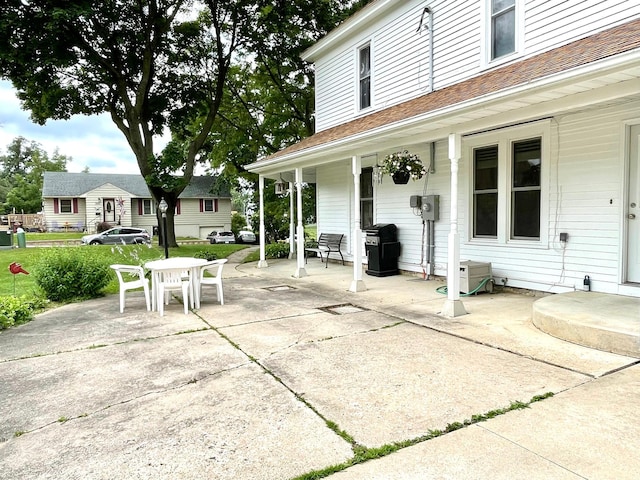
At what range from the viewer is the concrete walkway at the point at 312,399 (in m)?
2.29

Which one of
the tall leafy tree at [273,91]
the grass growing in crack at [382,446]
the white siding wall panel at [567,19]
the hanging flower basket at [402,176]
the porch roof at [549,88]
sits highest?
the tall leafy tree at [273,91]

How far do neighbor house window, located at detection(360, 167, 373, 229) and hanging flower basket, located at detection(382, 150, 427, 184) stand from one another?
1.99m

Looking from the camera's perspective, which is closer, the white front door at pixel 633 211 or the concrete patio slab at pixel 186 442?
the concrete patio slab at pixel 186 442

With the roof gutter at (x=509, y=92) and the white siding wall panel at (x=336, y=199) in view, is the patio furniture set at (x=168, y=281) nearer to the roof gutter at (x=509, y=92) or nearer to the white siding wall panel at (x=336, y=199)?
the roof gutter at (x=509, y=92)

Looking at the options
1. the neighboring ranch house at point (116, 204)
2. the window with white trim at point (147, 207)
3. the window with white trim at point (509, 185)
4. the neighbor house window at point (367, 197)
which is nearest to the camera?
the window with white trim at point (509, 185)

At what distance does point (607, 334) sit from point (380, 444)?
2.76m

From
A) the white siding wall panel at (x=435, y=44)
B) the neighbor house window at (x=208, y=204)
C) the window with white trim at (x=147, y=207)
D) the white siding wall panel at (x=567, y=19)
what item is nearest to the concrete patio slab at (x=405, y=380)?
the white siding wall panel at (x=567, y=19)

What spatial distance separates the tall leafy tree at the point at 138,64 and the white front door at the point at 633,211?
48.0 feet

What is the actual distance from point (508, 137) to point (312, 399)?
18.0 feet

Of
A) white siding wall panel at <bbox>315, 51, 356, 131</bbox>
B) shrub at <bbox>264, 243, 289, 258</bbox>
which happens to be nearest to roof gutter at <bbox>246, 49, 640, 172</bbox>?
white siding wall panel at <bbox>315, 51, 356, 131</bbox>

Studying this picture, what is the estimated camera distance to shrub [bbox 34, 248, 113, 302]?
712 centimetres

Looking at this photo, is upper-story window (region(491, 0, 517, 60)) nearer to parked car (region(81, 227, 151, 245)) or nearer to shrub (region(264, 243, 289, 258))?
shrub (region(264, 243, 289, 258))

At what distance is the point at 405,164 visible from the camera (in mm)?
7852

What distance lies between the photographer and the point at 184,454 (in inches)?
95.0
